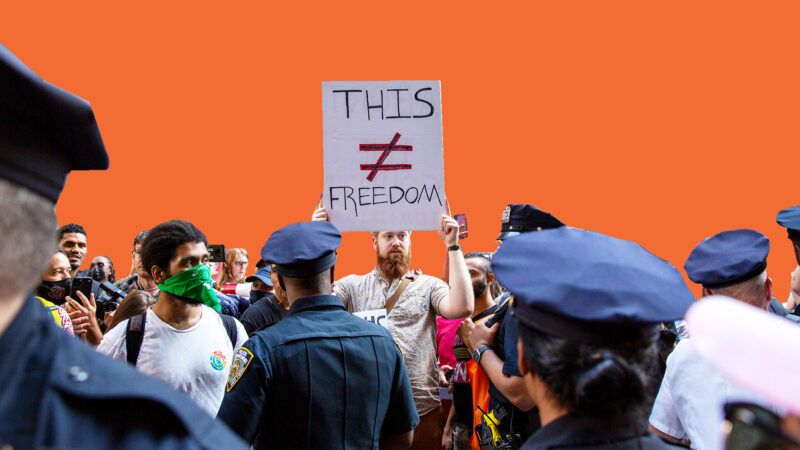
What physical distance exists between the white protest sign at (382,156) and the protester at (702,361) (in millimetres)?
1717

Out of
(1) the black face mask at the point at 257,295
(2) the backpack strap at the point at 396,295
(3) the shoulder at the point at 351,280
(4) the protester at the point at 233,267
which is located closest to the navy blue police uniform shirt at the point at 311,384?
(2) the backpack strap at the point at 396,295

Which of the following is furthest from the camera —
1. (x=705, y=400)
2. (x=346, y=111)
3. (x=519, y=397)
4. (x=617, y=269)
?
(x=346, y=111)

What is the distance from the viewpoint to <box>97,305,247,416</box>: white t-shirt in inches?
146

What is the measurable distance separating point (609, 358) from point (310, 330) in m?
1.87

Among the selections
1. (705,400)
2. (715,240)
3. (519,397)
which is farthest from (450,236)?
(705,400)

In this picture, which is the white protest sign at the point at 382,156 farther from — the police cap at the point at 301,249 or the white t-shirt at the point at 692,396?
the white t-shirt at the point at 692,396

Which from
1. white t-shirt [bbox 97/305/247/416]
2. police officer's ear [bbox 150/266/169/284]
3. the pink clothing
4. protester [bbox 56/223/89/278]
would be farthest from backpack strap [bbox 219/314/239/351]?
protester [bbox 56/223/89/278]

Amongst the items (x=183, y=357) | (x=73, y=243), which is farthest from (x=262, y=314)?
(x=73, y=243)

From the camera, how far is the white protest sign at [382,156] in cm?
451

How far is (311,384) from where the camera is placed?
3.22m

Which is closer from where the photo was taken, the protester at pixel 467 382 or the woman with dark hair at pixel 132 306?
the woman with dark hair at pixel 132 306

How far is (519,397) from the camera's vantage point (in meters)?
3.55

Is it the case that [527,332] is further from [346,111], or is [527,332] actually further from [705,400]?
[346,111]

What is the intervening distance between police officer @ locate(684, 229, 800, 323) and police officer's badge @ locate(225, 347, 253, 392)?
204cm
